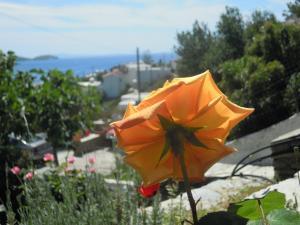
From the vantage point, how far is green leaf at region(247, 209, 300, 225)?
0.87 meters

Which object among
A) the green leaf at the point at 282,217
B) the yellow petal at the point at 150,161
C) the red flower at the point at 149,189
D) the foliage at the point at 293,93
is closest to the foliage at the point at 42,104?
the foliage at the point at 293,93

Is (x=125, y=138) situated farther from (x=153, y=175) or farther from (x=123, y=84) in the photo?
(x=123, y=84)

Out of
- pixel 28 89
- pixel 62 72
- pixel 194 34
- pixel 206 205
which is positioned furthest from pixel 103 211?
pixel 194 34

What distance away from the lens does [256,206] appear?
0.96 meters

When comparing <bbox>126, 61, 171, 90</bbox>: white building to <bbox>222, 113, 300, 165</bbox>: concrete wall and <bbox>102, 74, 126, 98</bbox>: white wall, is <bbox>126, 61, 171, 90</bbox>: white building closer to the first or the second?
<bbox>102, 74, 126, 98</bbox>: white wall

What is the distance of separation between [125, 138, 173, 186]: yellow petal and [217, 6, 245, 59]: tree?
18425mm

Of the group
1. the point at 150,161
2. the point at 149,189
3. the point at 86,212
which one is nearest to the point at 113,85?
the point at 86,212

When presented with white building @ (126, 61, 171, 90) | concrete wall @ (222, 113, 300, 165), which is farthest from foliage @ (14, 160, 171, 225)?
white building @ (126, 61, 171, 90)

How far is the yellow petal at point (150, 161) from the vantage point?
0.96 metres

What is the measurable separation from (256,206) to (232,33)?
63.7ft

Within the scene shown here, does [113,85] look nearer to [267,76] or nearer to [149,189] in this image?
[267,76]

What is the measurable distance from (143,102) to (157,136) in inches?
2.5

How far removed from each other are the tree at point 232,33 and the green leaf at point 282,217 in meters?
18.5

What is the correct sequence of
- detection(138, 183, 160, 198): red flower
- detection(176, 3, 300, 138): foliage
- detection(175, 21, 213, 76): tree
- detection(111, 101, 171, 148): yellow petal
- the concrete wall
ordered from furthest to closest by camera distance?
detection(175, 21, 213, 76): tree, detection(176, 3, 300, 138): foliage, the concrete wall, detection(138, 183, 160, 198): red flower, detection(111, 101, 171, 148): yellow petal
